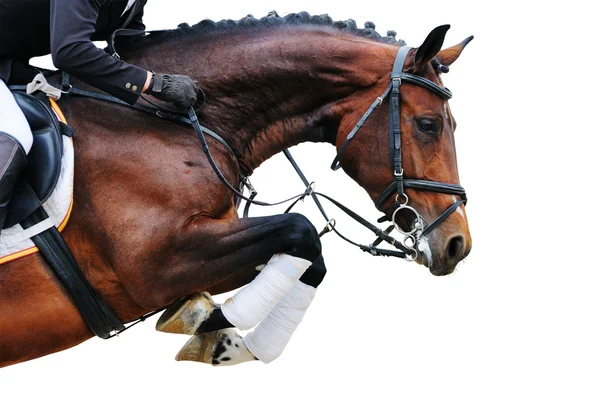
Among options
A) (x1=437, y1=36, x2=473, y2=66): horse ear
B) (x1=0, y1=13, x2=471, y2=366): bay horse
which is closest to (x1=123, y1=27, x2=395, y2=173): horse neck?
(x1=0, y1=13, x2=471, y2=366): bay horse

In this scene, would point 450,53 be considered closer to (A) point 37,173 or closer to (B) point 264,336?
(B) point 264,336

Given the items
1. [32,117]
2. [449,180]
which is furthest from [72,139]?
[449,180]

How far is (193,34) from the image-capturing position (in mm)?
6086

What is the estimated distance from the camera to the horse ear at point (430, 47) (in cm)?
565

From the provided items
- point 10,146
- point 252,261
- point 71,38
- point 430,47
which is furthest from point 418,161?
point 10,146

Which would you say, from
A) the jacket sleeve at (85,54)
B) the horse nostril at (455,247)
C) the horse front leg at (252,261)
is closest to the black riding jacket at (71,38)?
the jacket sleeve at (85,54)

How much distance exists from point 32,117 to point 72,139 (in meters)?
0.27

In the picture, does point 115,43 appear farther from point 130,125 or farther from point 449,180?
point 449,180

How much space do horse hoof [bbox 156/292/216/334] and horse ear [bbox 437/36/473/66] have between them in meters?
2.14

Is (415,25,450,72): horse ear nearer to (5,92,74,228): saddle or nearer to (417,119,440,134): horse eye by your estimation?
(417,119,440,134): horse eye

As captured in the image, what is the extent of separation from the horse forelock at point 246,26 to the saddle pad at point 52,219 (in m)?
1.02

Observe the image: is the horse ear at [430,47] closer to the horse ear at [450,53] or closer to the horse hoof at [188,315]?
the horse ear at [450,53]

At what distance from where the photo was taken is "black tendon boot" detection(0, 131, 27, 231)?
5281mm

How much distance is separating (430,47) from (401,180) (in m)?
0.83
